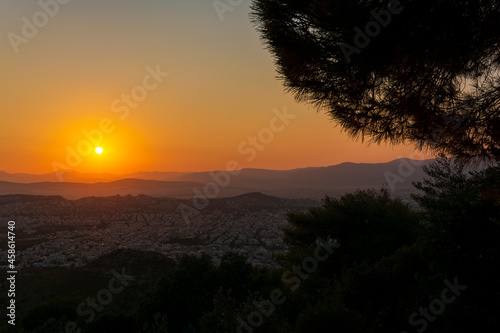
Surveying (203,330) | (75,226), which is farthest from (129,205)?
(203,330)

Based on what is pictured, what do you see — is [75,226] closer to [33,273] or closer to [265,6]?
[33,273]

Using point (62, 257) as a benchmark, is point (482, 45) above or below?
above

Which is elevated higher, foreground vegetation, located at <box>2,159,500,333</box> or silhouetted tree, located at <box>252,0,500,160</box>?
silhouetted tree, located at <box>252,0,500,160</box>

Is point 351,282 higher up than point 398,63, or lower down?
lower down

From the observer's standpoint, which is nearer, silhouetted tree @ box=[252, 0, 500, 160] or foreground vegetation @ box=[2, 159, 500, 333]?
silhouetted tree @ box=[252, 0, 500, 160]

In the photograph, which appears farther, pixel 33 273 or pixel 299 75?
pixel 33 273

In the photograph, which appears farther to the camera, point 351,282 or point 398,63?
point 351,282

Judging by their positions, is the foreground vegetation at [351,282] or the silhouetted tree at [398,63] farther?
the foreground vegetation at [351,282]

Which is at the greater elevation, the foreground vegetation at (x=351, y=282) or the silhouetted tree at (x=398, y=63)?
the silhouetted tree at (x=398, y=63)
